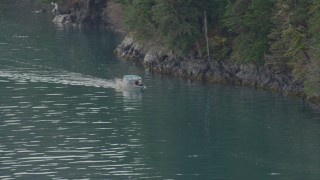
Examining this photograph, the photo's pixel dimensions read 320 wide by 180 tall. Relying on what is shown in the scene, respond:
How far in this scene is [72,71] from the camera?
101 meters

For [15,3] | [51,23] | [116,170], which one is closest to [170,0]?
[116,170]

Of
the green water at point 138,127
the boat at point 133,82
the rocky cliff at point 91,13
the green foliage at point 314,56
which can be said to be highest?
the rocky cliff at point 91,13

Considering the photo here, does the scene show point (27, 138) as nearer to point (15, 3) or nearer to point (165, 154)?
point (165, 154)

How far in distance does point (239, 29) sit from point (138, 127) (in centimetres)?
2483

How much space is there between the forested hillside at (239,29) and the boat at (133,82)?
8.21 metres

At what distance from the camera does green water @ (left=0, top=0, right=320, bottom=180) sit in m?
61.7

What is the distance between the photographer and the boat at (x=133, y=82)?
3581 inches

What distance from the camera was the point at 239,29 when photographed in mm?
94500

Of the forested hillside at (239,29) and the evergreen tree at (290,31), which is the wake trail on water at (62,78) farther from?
the evergreen tree at (290,31)

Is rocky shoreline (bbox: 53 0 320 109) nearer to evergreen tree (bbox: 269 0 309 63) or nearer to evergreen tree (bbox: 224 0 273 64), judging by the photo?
evergreen tree (bbox: 224 0 273 64)

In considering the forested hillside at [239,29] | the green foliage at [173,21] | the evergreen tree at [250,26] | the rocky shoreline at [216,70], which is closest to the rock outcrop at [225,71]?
the rocky shoreline at [216,70]

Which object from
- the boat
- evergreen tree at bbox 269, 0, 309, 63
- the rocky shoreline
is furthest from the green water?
evergreen tree at bbox 269, 0, 309, 63

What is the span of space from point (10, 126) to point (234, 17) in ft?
102

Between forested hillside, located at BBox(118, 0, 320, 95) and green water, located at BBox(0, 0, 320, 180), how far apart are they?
3889 mm
